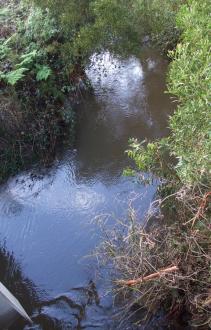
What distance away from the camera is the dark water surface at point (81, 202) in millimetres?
6242

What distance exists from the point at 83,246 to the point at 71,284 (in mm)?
742

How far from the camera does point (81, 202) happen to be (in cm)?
784

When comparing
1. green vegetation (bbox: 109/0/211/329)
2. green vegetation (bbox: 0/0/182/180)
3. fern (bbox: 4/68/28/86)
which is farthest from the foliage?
fern (bbox: 4/68/28/86)

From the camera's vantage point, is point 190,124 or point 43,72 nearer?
point 190,124

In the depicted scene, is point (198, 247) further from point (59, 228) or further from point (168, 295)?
point (59, 228)

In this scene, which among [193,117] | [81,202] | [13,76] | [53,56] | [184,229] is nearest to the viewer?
[193,117]

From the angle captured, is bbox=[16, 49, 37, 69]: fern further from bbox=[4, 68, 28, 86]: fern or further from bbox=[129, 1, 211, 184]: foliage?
bbox=[129, 1, 211, 184]: foliage

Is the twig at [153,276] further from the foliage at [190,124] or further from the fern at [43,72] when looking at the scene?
the fern at [43,72]

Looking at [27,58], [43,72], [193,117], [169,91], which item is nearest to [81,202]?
[43,72]

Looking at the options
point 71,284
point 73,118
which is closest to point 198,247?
point 71,284

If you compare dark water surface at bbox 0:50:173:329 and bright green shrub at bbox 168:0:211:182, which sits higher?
bright green shrub at bbox 168:0:211:182

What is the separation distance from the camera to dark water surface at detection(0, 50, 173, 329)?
6242 mm

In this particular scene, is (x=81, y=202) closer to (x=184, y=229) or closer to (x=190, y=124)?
(x=184, y=229)

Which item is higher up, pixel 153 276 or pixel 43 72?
pixel 43 72
